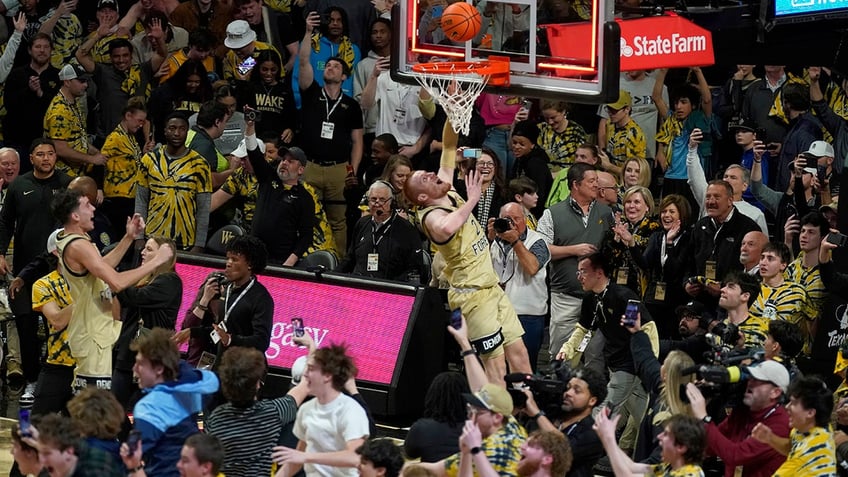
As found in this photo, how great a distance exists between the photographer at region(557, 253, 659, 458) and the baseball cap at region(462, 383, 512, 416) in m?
2.79

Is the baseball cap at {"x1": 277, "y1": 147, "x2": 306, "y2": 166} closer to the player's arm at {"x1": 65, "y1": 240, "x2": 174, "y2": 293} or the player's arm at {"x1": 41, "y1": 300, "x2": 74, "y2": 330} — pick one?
the player's arm at {"x1": 41, "y1": 300, "x2": 74, "y2": 330}

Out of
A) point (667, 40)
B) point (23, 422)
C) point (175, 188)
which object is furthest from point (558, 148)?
point (23, 422)

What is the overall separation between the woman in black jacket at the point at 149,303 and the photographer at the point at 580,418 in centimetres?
307

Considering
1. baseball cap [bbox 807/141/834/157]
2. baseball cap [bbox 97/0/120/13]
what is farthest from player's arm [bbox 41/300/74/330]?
baseball cap [bbox 97/0/120/13]

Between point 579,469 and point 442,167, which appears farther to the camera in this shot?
point 442,167

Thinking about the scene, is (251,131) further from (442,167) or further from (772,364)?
(772,364)

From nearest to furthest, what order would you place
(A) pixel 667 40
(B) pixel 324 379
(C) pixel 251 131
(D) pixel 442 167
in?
(B) pixel 324 379
(D) pixel 442 167
(A) pixel 667 40
(C) pixel 251 131

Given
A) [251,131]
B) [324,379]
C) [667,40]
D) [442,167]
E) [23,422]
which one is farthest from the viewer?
[251,131]

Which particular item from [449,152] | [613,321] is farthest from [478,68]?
[613,321]

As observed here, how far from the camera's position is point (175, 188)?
14023mm

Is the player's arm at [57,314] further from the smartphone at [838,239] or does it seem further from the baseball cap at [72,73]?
the smartphone at [838,239]

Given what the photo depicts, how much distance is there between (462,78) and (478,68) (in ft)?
0.49

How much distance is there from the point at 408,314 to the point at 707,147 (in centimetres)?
481

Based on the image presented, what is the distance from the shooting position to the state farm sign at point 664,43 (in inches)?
464
